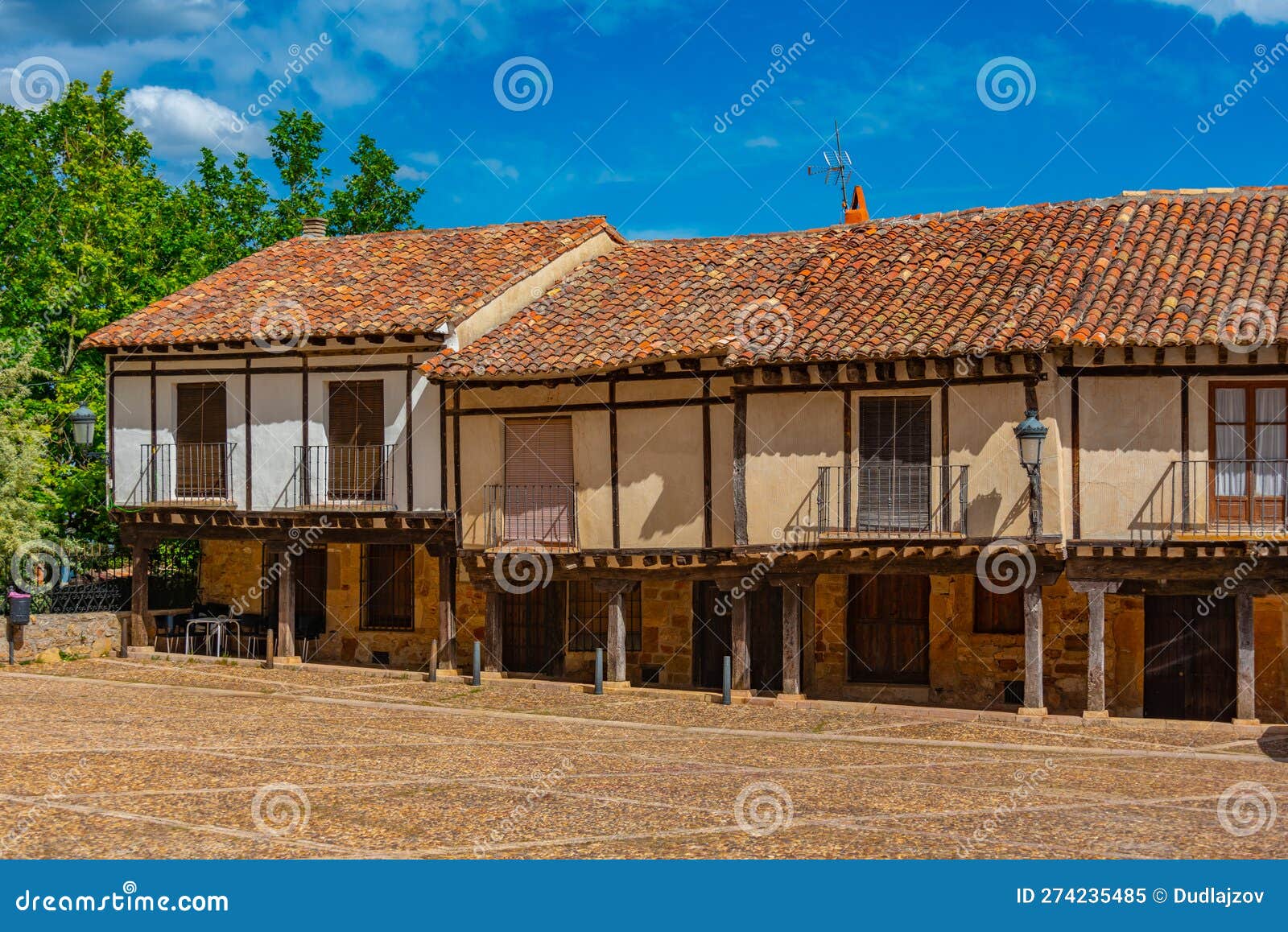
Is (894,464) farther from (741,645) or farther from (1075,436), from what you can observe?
(741,645)

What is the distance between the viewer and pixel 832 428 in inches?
775

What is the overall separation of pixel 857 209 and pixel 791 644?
30.6 feet

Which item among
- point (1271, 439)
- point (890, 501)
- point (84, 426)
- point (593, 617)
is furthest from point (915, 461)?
point (84, 426)

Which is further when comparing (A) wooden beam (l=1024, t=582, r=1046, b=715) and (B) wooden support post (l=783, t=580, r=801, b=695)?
(B) wooden support post (l=783, t=580, r=801, b=695)

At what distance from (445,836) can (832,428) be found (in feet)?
32.4

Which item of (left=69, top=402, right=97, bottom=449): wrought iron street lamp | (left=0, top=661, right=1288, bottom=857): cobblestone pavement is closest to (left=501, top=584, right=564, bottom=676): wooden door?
(left=0, top=661, right=1288, bottom=857): cobblestone pavement

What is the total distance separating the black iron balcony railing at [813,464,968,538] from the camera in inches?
747

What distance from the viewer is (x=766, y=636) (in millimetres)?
23359

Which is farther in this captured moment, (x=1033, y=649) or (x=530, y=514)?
(x=530, y=514)

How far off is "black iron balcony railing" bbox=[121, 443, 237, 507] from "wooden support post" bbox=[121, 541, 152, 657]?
3.81ft

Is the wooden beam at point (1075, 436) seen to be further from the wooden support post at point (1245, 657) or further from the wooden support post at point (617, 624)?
the wooden support post at point (617, 624)

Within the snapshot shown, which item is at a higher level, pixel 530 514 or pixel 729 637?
pixel 530 514

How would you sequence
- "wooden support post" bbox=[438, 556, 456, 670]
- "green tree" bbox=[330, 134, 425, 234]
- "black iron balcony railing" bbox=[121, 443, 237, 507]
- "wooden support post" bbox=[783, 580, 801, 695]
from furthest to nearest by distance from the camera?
"green tree" bbox=[330, 134, 425, 234] → "black iron balcony railing" bbox=[121, 443, 237, 507] → "wooden support post" bbox=[438, 556, 456, 670] → "wooden support post" bbox=[783, 580, 801, 695]

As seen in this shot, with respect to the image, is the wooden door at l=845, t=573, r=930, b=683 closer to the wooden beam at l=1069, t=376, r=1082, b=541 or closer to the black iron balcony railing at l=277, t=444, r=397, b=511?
the wooden beam at l=1069, t=376, r=1082, b=541
